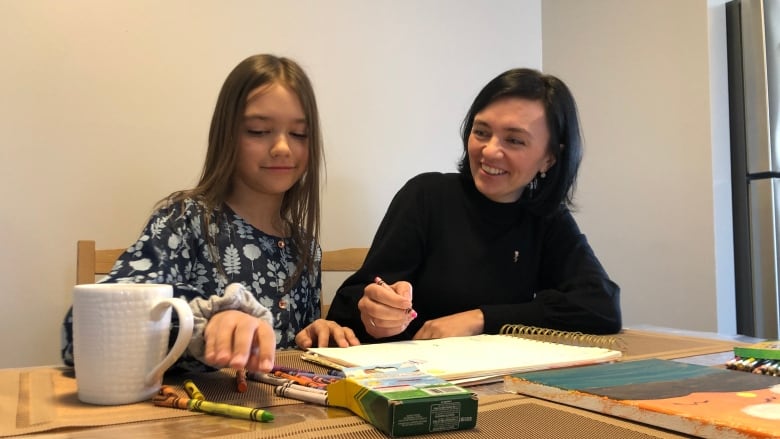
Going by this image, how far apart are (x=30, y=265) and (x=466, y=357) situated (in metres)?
1.06

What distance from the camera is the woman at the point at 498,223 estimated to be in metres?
1.23

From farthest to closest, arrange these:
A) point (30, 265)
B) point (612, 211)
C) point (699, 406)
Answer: point (612, 211) → point (30, 265) → point (699, 406)

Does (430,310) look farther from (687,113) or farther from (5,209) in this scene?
(687,113)

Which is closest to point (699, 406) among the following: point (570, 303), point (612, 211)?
point (570, 303)

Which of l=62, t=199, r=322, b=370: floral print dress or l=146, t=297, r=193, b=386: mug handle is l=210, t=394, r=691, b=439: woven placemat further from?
l=62, t=199, r=322, b=370: floral print dress

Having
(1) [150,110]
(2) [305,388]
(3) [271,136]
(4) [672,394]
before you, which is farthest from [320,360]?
(1) [150,110]

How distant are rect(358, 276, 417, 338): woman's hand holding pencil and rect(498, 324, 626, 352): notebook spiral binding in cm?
20

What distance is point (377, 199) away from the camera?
187cm

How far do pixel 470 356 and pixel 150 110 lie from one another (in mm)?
1081

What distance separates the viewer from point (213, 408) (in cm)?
52

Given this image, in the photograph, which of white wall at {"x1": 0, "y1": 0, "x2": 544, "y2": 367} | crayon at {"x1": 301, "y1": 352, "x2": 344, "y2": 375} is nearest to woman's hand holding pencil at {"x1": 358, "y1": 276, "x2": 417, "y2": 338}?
crayon at {"x1": 301, "y1": 352, "x2": 344, "y2": 375}

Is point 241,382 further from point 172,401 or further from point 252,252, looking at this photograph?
point 252,252

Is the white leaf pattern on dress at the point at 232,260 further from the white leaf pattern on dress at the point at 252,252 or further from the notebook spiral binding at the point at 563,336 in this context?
the notebook spiral binding at the point at 563,336

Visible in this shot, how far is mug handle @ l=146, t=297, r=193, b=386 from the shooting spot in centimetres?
54
